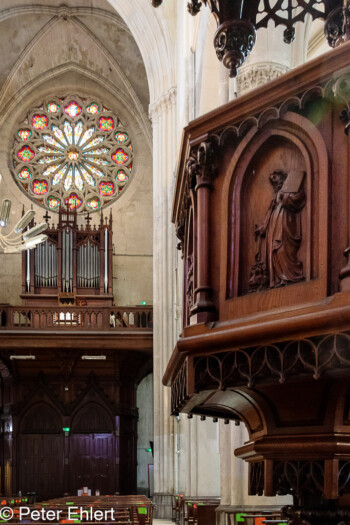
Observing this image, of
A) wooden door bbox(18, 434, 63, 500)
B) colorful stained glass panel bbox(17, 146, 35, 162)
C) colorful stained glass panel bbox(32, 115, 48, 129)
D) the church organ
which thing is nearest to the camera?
wooden door bbox(18, 434, 63, 500)

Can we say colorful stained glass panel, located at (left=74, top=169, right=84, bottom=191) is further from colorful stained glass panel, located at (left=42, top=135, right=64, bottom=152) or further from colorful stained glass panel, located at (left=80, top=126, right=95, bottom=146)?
colorful stained glass panel, located at (left=80, top=126, right=95, bottom=146)

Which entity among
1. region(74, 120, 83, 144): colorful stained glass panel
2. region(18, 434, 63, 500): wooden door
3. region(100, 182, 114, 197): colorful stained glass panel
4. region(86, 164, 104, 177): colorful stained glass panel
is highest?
region(74, 120, 83, 144): colorful stained glass panel

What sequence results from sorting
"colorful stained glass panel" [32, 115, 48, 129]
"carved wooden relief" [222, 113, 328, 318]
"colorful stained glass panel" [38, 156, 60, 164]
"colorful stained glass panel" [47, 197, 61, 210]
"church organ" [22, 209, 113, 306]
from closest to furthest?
"carved wooden relief" [222, 113, 328, 318] < "church organ" [22, 209, 113, 306] < "colorful stained glass panel" [47, 197, 61, 210] < "colorful stained glass panel" [38, 156, 60, 164] < "colorful stained glass panel" [32, 115, 48, 129]

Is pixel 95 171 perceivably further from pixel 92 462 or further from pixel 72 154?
pixel 92 462

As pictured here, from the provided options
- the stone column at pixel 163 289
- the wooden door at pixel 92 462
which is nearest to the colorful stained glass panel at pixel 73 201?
the stone column at pixel 163 289

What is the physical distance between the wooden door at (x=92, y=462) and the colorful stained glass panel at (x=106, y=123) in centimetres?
918

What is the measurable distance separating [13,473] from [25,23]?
40.0ft

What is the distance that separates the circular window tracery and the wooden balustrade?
4.89m

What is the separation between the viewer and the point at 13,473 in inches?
784

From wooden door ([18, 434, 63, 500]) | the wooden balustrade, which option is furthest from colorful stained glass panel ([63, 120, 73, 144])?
wooden door ([18, 434, 63, 500])

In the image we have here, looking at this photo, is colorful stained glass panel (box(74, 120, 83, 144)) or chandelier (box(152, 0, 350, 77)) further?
colorful stained glass panel (box(74, 120, 83, 144))

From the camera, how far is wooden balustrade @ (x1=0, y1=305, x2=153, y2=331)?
60.4ft

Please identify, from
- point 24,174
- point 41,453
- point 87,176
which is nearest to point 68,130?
point 87,176

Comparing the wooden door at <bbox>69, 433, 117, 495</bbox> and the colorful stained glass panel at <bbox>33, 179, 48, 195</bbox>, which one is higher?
the colorful stained glass panel at <bbox>33, 179, 48, 195</bbox>
